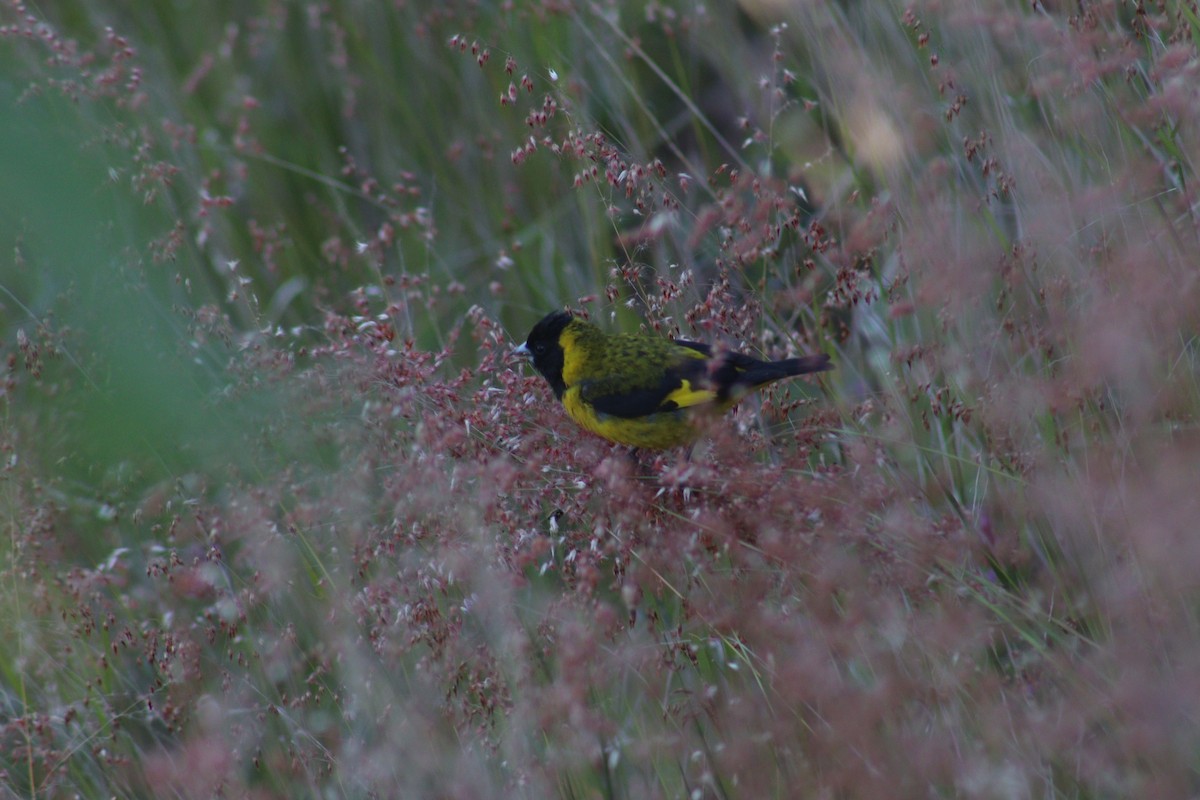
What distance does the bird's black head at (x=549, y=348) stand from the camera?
387cm

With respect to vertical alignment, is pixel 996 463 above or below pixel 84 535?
below

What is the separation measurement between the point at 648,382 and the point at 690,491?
0.76 m

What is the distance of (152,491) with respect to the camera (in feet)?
11.3

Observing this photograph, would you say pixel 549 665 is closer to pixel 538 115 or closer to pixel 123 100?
pixel 538 115

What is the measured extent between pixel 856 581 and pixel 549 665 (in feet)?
3.57

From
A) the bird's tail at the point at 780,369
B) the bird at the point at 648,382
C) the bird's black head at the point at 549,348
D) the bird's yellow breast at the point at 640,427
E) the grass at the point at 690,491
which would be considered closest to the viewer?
the grass at the point at 690,491

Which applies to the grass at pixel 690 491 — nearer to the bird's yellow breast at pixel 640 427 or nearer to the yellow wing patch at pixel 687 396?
the yellow wing patch at pixel 687 396

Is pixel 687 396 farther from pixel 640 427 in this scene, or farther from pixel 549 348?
pixel 549 348

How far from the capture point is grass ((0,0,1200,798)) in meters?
2.13

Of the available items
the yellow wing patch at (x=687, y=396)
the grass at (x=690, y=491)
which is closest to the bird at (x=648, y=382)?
the yellow wing patch at (x=687, y=396)

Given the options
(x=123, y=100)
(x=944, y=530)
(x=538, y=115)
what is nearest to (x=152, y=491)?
(x=123, y=100)

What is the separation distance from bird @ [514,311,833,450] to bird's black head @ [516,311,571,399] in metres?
0.04

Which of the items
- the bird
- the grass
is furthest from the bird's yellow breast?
the grass

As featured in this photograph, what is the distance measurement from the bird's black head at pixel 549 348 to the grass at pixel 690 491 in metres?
0.24
